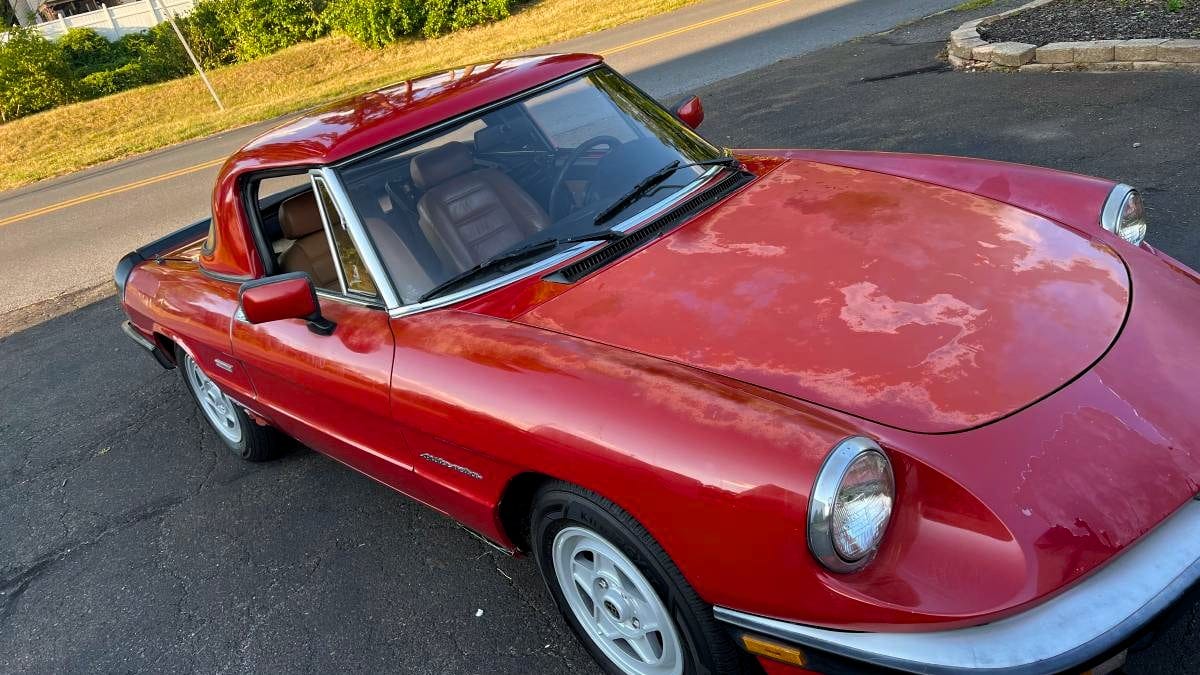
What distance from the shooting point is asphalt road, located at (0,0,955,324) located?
8.26 m

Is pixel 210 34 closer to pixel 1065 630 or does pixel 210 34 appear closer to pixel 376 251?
pixel 376 251

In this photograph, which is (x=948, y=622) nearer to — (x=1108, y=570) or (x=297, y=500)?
(x=1108, y=570)

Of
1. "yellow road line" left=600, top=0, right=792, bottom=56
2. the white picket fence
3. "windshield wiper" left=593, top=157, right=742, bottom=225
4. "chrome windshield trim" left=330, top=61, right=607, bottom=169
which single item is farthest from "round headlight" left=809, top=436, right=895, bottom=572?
the white picket fence

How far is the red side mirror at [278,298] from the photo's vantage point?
2.73 m

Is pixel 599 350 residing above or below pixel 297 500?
above

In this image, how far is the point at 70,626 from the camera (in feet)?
10.6

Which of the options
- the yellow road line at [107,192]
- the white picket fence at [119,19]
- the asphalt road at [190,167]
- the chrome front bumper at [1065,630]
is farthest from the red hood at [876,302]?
the white picket fence at [119,19]

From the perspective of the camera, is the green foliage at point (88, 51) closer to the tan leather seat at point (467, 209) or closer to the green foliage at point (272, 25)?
the green foliage at point (272, 25)

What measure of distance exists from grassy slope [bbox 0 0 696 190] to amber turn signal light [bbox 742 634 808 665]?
14.8 meters

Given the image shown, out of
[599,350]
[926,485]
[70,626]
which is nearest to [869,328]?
[926,485]

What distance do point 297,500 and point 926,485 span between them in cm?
278

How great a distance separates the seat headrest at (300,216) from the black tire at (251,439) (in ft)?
2.78

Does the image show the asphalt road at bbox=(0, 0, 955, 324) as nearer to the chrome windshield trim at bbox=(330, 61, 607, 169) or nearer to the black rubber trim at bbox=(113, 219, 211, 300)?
the black rubber trim at bbox=(113, 219, 211, 300)

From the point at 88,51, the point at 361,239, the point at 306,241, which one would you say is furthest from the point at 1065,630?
the point at 88,51
